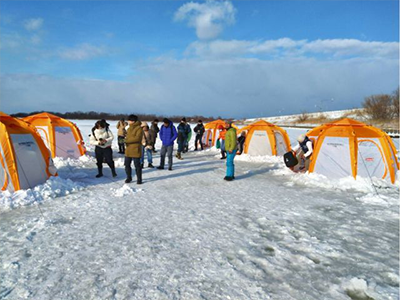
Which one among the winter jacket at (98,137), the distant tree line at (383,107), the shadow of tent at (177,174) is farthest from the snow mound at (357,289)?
the distant tree line at (383,107)

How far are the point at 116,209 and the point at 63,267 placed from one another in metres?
2.25

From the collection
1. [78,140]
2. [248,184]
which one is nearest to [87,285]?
[248,184]

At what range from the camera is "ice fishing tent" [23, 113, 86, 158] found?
1165cm

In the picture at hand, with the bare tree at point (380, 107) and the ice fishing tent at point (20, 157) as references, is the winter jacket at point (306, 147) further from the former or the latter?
the bare tree at point (380, 107)

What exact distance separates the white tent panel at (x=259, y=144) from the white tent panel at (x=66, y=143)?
8663 mm

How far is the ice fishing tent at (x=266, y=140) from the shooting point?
13703 mm

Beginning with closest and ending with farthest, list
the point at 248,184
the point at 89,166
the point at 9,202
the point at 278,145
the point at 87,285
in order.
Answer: the point at 87,285 → the point at 9,202 → the point at 248,184 → the point at 89,166 → the point at 278,145

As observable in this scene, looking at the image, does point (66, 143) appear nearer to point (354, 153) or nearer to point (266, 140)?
point (266, 140)

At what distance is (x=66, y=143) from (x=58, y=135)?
19.0 inches

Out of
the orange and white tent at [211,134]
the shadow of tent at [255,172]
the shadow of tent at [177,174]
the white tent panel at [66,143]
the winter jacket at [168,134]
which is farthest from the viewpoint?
the orange and white tent at [211,134]

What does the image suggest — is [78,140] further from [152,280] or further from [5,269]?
[152,280]

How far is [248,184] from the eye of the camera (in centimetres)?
831

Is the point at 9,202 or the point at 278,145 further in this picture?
the point at 278,145

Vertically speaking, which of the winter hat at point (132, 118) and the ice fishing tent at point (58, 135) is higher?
the winter hat at point (132, 118)
